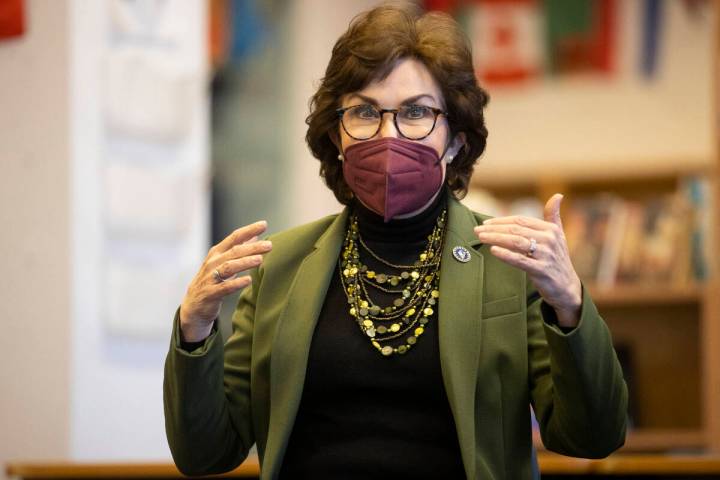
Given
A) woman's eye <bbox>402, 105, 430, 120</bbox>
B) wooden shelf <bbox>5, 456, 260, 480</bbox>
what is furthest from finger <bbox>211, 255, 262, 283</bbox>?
wooden shelf <bbox>5, 456, 260, 480</bbox>

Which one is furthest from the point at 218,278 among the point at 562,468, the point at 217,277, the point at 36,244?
the point at 36,244

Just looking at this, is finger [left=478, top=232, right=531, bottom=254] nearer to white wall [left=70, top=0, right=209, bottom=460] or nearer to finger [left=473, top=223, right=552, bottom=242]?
finger [left=473, top=223, right=552, bottom=242]

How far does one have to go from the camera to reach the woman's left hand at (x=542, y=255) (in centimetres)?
160

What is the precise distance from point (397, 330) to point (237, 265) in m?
0.28

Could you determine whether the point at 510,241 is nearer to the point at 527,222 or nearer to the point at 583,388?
the point at 527,222

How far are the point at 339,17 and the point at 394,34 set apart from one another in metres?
3.08

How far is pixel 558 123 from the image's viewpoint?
17.7 feet

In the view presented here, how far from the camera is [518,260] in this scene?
1589mm

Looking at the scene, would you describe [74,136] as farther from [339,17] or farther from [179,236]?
[339,17]

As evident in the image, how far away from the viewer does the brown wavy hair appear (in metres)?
1.81

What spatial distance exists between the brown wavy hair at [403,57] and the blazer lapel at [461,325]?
155 millimetres

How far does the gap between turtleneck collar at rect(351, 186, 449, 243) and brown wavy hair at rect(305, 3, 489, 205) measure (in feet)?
0.35

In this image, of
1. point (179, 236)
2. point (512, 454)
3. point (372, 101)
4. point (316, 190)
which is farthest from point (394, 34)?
point (316, 190)

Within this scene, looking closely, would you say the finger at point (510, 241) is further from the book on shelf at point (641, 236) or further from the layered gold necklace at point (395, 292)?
the book on shelf at point (641, 236)
